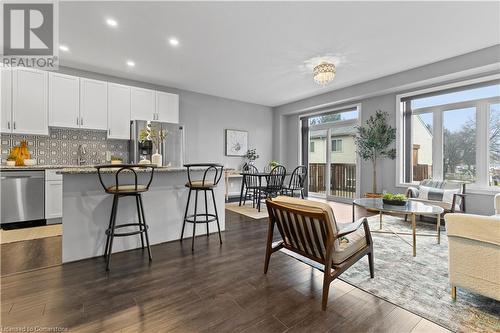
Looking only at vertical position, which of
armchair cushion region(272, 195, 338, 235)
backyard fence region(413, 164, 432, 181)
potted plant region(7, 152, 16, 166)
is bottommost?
armchair cushion region(272, 195, 338, 235)

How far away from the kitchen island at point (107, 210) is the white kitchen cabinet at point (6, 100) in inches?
84.9

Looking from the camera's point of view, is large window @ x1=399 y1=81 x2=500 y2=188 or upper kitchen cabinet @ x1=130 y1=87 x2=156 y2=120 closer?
large window @ x1=399 y1=81 x2=500 y2=188

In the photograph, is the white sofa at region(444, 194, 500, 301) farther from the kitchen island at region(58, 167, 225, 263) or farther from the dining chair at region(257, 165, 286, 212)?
the dining chair at region(257, 165, 286, 212)

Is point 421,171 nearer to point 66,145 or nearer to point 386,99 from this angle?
point 386,99

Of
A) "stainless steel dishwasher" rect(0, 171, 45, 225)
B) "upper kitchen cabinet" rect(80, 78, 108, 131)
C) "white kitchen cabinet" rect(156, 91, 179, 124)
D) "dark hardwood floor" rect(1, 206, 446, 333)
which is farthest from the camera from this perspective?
"white kitchen cabinet" rect(156, 91, 179, 124)

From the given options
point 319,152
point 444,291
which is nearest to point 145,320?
point 444,291

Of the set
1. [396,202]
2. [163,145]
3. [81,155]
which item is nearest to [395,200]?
[396,202]

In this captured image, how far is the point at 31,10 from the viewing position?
2809 mm

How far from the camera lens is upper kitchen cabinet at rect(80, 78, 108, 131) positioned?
4.32 m

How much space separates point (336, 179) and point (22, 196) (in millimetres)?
6625

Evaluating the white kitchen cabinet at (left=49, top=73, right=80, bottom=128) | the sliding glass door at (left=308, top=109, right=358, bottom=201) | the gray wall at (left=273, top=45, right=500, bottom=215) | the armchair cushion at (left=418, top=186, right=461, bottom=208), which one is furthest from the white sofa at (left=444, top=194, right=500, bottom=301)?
the white kitchen cabinet at (left=49, top=73, right=80, bottom=128)

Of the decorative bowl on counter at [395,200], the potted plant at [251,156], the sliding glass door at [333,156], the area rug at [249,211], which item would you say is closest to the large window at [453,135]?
the sliding glass door at [333,156]

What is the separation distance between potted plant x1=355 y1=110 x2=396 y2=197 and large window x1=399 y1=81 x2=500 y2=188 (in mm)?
320

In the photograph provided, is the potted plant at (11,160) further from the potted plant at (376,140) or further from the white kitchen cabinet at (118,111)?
the potted plant at (376,140)
